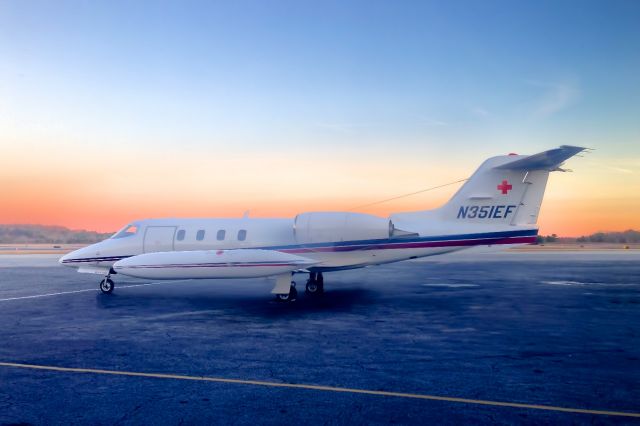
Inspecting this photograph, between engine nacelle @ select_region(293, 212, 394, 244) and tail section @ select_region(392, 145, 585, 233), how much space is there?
5.35 ft

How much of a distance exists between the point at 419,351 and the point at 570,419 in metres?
3.69

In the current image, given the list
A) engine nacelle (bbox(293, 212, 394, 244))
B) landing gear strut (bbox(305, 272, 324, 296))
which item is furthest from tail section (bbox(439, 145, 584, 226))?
landing gear strut (bbox(305, 272, 324, 296))

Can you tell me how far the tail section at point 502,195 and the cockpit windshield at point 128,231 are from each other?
10798 millimetres

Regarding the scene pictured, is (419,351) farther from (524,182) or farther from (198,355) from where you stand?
(524,182)

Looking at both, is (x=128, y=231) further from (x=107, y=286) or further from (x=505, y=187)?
(x=505, y=187)

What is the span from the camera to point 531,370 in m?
8.17

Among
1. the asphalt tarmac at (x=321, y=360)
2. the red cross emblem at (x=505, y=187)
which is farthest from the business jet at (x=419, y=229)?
the asphalt tarmac at (x=321, y=360)

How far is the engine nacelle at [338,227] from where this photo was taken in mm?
16992

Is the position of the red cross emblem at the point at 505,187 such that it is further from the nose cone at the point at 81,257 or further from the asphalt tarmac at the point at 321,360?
the nose cone at the point at 81,257

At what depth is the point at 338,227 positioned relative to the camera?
17219mm

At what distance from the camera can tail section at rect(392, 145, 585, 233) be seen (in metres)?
17.2

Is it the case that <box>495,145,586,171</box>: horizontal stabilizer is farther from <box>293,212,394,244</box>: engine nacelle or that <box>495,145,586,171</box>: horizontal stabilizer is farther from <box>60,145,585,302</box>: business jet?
<box>293,212,394,244</box>: engine nacelle

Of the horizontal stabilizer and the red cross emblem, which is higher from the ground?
the horizontal stabilizer

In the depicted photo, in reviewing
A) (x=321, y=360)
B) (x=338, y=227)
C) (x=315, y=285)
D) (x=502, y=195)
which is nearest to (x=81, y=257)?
(x=315, y=285)
